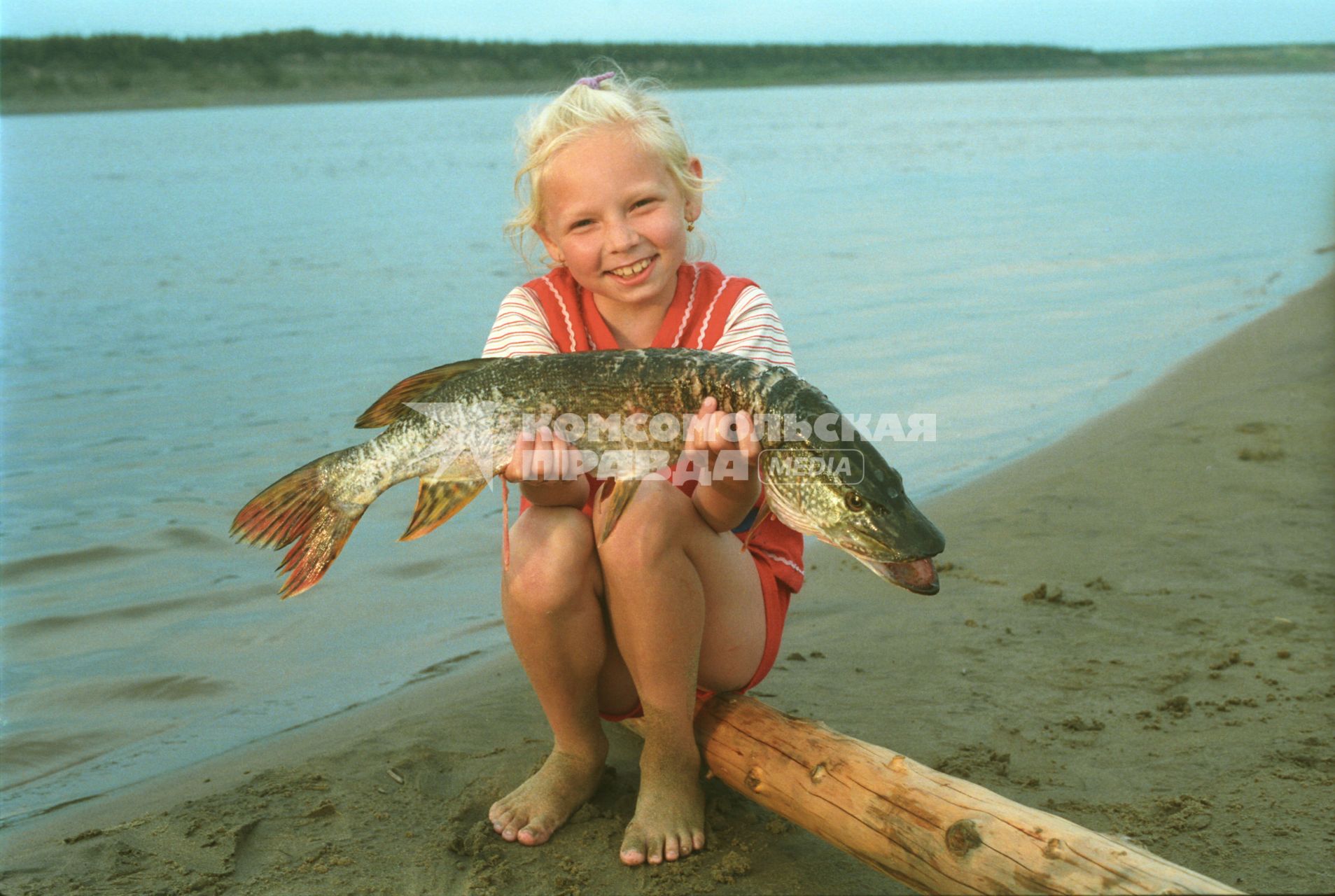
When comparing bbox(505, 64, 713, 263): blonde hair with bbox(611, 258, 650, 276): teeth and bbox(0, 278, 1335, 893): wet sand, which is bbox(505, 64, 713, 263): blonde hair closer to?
bbox(611, 258, 650, 276): teeth

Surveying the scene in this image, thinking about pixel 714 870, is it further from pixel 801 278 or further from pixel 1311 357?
pixel 801 278

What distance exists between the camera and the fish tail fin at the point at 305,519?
2834 mm

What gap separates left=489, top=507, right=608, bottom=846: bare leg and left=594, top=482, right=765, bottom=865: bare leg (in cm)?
7

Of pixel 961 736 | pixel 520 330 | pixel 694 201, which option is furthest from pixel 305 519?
pixel 961 736

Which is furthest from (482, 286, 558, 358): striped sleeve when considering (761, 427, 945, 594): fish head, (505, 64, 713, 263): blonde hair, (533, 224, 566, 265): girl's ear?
(761, 427, 945, 594): fish head

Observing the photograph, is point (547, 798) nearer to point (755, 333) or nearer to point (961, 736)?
point (961, 736)

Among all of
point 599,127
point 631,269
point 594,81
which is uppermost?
point 594,81

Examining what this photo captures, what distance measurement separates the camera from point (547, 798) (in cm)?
301

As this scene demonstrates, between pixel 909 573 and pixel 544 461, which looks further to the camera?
pixel 544 461

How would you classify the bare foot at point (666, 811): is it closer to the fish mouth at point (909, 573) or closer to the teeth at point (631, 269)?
the fish mouth at point (909, 573)

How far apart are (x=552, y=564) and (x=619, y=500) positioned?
27cm

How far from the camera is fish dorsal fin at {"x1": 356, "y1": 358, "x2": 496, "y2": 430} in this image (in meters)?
2.84

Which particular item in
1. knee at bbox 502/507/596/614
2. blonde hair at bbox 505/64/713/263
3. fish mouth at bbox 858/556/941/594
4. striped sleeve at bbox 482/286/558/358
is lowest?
knee at bbox 502/507/596/614

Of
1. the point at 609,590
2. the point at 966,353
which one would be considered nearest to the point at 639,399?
the point at 609,590
